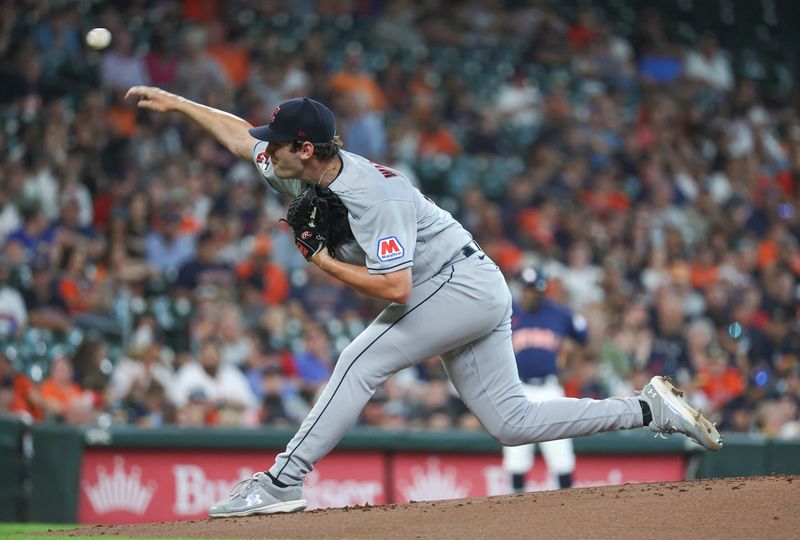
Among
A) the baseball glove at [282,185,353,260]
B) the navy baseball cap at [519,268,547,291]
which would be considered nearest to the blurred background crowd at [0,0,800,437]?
the navy baseball cap at [519,268,547,291]

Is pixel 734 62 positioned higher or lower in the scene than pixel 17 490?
higher

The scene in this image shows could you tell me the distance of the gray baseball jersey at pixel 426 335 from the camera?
4.87 metres

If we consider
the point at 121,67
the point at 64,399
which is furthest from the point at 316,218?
the point at 121,67

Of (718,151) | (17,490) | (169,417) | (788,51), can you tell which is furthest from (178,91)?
(788,51)

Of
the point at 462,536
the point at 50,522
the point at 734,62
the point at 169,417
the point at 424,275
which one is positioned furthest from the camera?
the point at 734,62

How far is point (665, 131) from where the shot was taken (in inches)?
583

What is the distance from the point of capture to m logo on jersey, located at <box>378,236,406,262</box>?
4.81m

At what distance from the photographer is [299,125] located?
16.0 feet

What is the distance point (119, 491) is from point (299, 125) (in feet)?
14.8

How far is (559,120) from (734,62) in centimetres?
376

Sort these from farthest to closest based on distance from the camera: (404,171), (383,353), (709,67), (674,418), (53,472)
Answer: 1. (709,67)
2. (404,171)
3. (53,472)
4. (674,418)
5. (383,353)

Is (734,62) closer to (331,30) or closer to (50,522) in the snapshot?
(331,30)

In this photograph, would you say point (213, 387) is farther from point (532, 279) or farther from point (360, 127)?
point (360, 127)

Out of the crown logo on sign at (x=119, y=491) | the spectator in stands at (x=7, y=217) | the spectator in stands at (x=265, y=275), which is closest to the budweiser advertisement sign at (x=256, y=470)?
the crown logo on sign at (x=119, y=491)
